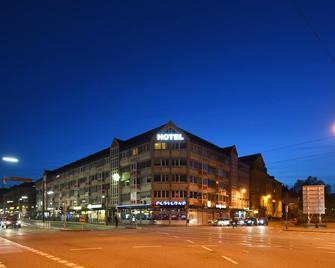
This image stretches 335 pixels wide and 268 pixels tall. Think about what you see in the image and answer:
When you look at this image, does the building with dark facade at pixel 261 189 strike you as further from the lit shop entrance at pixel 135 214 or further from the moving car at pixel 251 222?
the lit shop entrance at pixel 135 214

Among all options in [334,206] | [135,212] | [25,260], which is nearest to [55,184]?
[135,212]

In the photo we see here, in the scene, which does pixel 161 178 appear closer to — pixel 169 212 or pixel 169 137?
pixel 169 212

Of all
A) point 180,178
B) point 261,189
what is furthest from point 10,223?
point 261,189

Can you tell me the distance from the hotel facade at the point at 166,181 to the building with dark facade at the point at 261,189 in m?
5.52

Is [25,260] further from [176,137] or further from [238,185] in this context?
[238,185]

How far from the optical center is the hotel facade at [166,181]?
9125 cm

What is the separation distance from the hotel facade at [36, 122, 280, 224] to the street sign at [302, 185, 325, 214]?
30.5 m

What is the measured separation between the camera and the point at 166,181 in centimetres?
9138

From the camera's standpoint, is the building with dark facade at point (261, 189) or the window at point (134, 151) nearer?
the window at point (134, 151)

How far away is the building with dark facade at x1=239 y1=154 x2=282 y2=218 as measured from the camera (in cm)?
12569

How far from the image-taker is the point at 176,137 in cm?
9212

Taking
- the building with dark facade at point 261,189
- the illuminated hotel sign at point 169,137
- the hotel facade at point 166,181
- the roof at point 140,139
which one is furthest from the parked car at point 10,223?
the building with dark facade at point 261,189

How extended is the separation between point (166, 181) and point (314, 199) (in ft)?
110

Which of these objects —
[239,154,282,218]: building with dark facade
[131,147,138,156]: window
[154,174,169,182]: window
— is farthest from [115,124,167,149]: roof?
[239,154,282,218]: building with dark facade
